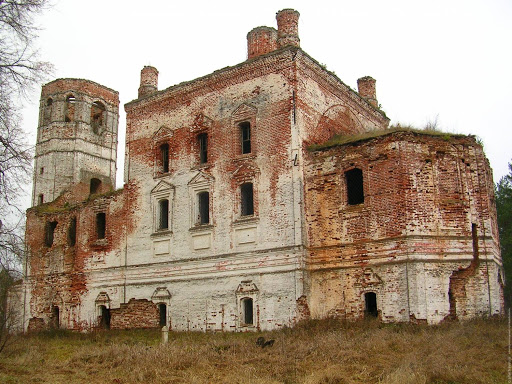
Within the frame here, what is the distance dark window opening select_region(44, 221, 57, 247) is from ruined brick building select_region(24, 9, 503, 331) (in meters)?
0.22

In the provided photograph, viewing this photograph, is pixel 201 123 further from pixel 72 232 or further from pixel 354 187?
pixel 72 232

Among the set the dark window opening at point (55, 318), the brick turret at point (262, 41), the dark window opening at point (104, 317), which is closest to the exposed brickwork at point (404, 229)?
the brick turret at point (262, 41)

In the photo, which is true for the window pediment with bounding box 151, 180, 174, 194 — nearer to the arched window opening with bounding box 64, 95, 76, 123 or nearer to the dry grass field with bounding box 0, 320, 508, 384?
the dry grass field with bounding box 0, 320, 508, 384

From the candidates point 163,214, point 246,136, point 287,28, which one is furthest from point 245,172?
point 287,28

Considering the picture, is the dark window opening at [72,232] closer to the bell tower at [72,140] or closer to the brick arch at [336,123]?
the bell tower at [72,140]

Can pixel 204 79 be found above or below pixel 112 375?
above

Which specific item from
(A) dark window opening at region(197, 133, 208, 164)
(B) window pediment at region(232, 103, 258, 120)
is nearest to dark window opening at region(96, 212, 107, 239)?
(A) dark window opening at region(197, 133, 208, 164)

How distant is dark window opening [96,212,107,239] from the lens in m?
23.2

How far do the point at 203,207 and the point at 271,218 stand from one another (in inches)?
126

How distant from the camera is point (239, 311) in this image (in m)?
18.0

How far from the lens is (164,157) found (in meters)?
21.8

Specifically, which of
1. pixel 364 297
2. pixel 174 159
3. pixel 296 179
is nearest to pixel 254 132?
pixel 296 179

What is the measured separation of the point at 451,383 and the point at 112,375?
263 inches

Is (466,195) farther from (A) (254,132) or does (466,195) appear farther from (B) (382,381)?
(B) (382,381)
